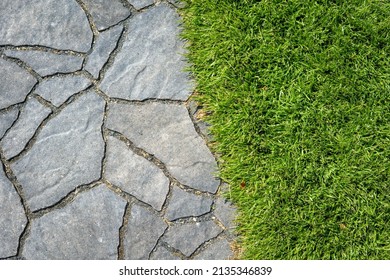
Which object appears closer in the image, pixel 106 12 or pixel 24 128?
pixel 24 128

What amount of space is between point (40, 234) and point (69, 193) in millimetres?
315

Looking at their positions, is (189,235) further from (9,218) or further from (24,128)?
(24,128)

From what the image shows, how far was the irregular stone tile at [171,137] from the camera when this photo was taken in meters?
A: 3.81

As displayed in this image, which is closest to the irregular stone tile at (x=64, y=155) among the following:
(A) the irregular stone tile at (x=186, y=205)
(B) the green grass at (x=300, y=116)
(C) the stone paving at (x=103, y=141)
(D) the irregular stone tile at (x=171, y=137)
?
(C) the stone paving at (x=103, y=141)

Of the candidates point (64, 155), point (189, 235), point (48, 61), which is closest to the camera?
point (189, 235)

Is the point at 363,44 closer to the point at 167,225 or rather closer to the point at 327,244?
the point at 327,244

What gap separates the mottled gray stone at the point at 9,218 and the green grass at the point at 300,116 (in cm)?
132

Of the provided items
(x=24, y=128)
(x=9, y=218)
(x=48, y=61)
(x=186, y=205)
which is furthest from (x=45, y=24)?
(x=186, y=205)

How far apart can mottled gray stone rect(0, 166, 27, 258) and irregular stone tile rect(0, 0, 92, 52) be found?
2.95 feet

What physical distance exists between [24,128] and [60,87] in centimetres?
35

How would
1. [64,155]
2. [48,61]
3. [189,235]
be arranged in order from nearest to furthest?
[189,235] < [64,155] < [48,61]

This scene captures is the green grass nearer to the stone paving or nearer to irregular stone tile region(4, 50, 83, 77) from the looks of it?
the stone paving

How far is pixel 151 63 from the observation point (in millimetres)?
3957

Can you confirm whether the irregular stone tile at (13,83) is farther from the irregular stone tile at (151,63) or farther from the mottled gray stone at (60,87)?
the irregular stone tile at (151,63)
